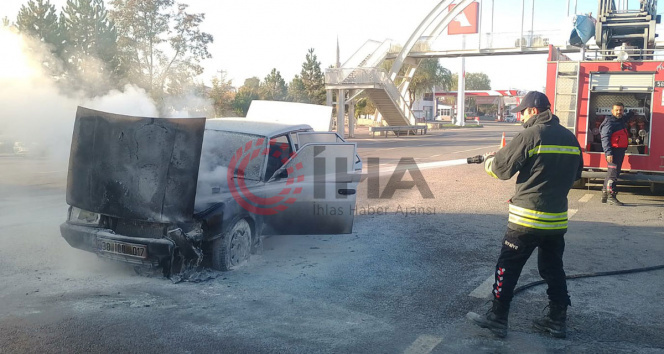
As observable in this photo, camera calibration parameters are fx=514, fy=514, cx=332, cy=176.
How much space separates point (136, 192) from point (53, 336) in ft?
4.99

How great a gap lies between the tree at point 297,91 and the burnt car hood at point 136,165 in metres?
34.2

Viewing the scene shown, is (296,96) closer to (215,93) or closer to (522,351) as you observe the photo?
(215,93)

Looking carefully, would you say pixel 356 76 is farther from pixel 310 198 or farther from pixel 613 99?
pixel 310 198

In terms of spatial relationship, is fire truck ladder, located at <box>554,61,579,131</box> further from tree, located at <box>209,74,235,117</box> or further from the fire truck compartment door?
tree, located at <box>209,74,235,117</box>

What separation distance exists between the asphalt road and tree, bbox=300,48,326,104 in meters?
35.2

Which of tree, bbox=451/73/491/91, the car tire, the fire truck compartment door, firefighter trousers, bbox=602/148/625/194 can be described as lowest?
the car tire

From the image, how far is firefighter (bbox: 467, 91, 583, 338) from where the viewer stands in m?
3.91

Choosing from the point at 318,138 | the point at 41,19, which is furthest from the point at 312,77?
the point at 318,138

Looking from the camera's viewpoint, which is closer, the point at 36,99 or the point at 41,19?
the point at 36,99

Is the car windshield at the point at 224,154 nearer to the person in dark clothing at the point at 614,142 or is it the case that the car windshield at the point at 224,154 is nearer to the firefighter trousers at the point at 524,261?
the firefighter trousers at the point at 524,261

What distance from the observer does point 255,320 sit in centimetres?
414

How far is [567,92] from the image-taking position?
10188mm

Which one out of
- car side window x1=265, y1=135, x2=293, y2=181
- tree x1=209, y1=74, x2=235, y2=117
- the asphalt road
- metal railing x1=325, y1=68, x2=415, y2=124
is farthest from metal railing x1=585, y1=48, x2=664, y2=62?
metal railing x1=325, y1=68, x2=415, y2=124

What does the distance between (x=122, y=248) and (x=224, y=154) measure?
179 centimetres
